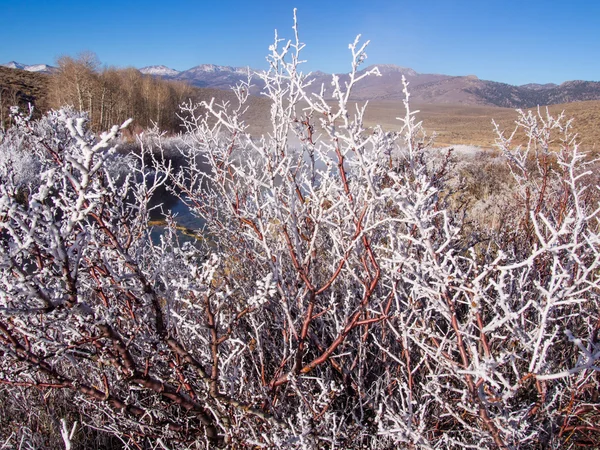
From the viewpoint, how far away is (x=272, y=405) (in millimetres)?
1622

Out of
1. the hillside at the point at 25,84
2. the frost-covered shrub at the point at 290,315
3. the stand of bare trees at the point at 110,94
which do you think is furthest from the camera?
the hillside at the point at 25,84

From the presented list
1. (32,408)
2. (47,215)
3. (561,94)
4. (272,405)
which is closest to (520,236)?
(272,405)

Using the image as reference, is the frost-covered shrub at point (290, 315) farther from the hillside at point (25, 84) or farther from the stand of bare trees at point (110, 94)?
the hillside at point (25, 84)

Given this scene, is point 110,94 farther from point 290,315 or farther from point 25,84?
point 290,315

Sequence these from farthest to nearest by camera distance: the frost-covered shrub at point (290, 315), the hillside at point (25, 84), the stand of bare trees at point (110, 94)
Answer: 1. the hillside at point (25, 84)
2. the stand of bare trees at point (110, 94)
3. the frost-covered shrub at point (290, 315)

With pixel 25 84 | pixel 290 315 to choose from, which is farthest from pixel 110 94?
pixel 290 315

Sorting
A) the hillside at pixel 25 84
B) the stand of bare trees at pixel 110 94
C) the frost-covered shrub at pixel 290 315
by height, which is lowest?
the frost-covered shrub at pixel 290 315

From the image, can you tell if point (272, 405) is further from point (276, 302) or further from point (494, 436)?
point (494, 436)

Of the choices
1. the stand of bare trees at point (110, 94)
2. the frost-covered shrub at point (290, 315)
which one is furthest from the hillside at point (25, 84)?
the frost-covered shrub at point (290, 315)

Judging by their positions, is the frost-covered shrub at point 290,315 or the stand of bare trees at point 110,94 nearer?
the frost-covered shrub at point 290,315

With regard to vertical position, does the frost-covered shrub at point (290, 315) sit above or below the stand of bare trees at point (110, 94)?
below

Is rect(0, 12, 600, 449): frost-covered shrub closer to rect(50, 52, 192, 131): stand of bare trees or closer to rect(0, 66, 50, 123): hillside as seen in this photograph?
rect(50, 52, 192, 131): stand of bare trees

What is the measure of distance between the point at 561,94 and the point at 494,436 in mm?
189321

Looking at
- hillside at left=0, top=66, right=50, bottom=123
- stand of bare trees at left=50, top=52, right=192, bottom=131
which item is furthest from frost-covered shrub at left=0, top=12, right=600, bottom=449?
hillside at left=0, top=66, right=50, bottom=123
